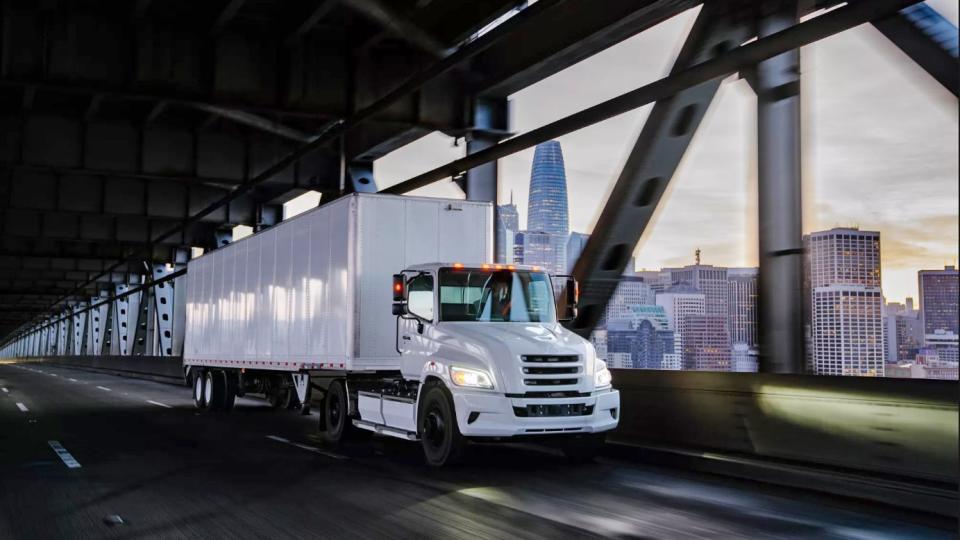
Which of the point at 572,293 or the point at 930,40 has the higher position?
the point at 930,40

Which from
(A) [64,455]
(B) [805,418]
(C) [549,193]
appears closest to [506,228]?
(C) [549,193]

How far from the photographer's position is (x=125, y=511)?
8.25 meters

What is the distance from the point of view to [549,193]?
16469mm

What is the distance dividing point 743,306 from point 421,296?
4.02 m

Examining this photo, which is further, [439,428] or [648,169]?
[648,169]

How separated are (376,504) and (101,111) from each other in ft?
61.1

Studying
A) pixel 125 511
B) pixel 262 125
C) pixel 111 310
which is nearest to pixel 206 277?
pixel 262 125

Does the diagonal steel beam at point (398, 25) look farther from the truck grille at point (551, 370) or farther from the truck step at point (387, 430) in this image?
the truck grille at point (551, 370)

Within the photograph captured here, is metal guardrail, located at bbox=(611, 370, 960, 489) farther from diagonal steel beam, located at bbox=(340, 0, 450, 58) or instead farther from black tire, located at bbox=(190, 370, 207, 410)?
black tire, located at bbox=(190, 370, 207, 410)

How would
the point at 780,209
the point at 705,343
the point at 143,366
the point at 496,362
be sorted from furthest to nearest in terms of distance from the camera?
1. the point at 143,366
2. the point at 705,343
3. the point at 780,209
4. the point at 496,362

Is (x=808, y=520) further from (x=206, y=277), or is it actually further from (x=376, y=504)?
(x=206, y=277)

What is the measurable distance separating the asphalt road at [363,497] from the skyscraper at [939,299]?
5.67 ft

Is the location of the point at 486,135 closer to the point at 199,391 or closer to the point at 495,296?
the point at 199,391

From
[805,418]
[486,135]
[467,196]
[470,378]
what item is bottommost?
[805,418]
